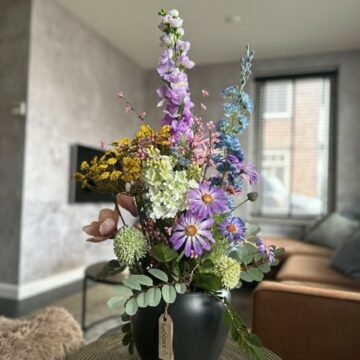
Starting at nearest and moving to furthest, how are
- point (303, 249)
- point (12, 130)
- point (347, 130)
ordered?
point (12, 130)
point (303, 249)
point (347, 130)

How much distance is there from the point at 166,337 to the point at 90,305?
8.22ft

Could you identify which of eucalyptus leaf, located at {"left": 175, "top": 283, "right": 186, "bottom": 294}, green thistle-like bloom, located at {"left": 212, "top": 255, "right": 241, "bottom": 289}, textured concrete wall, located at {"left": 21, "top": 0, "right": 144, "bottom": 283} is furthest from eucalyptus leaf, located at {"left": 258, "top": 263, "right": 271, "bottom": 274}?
textured concrete wall, located at {"left": 21, "top": 0, "right": 144, "bottom": 283}

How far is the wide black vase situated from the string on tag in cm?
2

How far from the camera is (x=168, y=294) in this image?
30.6 inches

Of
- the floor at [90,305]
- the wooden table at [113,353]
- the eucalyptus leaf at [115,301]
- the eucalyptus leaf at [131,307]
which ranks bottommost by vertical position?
the floor at [90,305]

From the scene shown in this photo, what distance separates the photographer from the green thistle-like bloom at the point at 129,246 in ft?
2.56

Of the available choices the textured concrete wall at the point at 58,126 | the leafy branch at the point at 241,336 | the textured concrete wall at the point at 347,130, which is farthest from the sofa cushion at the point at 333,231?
the leafy branch at the point at 241,336

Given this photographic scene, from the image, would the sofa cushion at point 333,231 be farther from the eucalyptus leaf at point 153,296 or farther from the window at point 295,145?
the eucalyptus leaf at point 153,296

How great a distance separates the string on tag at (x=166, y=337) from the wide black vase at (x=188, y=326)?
0.02m

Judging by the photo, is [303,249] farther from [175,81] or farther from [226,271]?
[175,81]

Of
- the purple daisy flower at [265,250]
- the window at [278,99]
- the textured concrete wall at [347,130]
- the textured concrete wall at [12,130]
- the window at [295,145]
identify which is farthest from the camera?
the window at [278,99]

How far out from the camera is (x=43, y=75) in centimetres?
346

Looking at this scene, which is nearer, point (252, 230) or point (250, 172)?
point (250, 172)

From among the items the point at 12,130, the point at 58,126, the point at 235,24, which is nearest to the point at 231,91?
the point at 12,130
